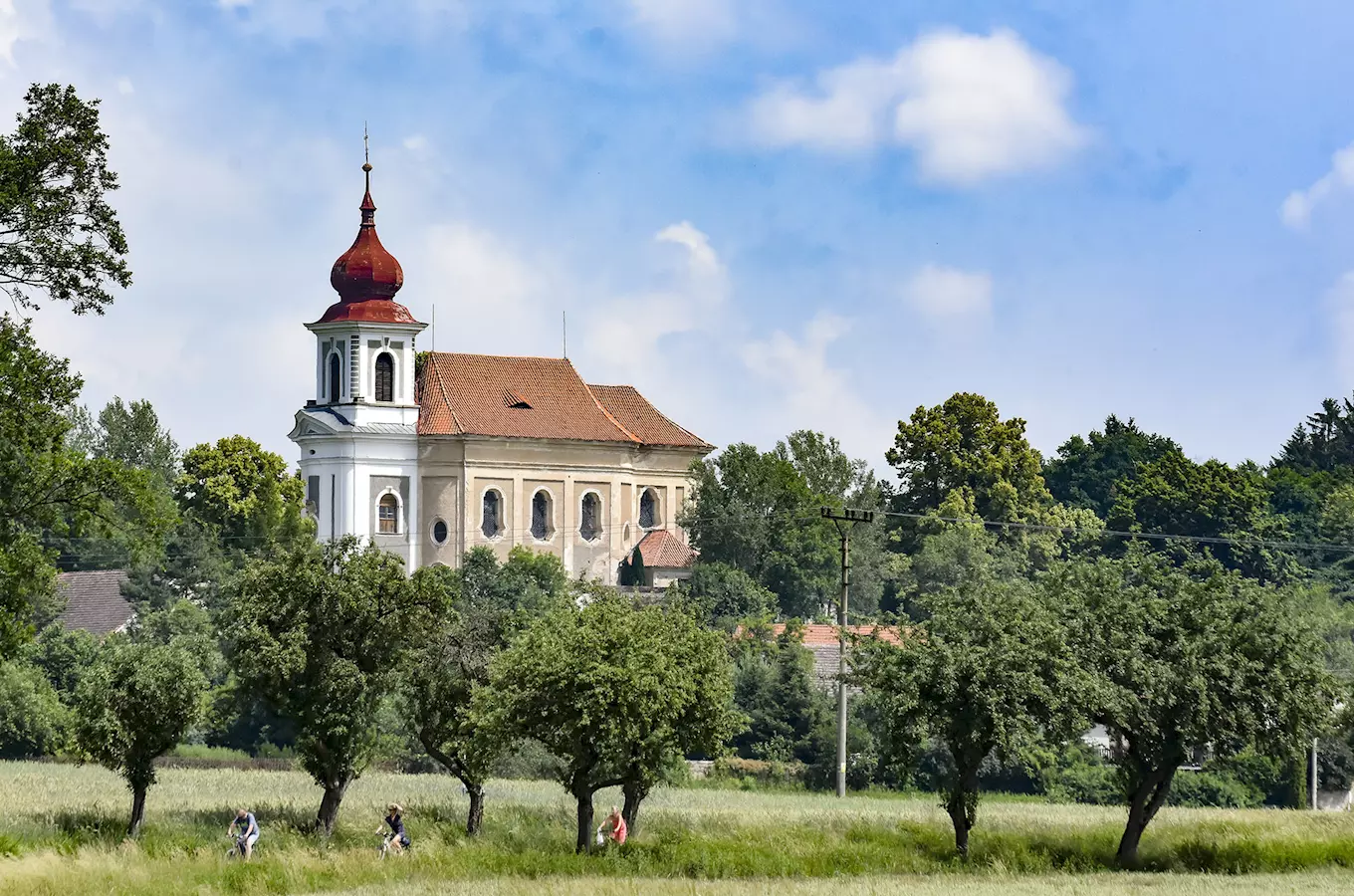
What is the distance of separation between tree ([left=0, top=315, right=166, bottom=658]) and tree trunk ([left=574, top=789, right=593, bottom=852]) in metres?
9.21

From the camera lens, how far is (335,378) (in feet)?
341

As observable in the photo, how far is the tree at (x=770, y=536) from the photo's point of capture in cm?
10469

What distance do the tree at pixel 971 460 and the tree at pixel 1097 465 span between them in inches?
824

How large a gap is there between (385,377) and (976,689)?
64.8m

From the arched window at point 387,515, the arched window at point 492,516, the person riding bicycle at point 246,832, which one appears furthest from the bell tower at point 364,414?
the person riding bicycle at point 246,832

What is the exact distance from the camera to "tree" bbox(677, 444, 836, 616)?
104688 mm

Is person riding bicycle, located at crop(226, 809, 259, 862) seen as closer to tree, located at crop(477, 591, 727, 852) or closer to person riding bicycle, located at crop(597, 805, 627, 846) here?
tree, located at crop(477, 591, 727, 852)

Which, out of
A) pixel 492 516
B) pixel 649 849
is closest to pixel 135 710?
pixel 649 849

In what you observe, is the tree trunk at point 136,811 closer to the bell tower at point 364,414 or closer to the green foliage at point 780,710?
the green foliage at point 780,710

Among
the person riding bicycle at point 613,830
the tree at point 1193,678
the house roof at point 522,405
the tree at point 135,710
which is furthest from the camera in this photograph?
the house roof at point 522,405

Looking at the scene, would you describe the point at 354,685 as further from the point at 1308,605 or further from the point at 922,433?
the point at 922,433

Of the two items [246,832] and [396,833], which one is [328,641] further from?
[246,832]

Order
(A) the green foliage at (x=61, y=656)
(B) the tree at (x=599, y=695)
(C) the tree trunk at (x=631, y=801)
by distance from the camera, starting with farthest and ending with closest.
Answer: (A) the green foliage at (x=61, y=656)
(C) the tree trunk at (x=631, y=801)
(B) the tree at (x=599, y=695)

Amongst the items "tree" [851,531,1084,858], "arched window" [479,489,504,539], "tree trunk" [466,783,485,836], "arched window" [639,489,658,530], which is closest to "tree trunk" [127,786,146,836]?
"tree trunk" [466,783,485,836]
